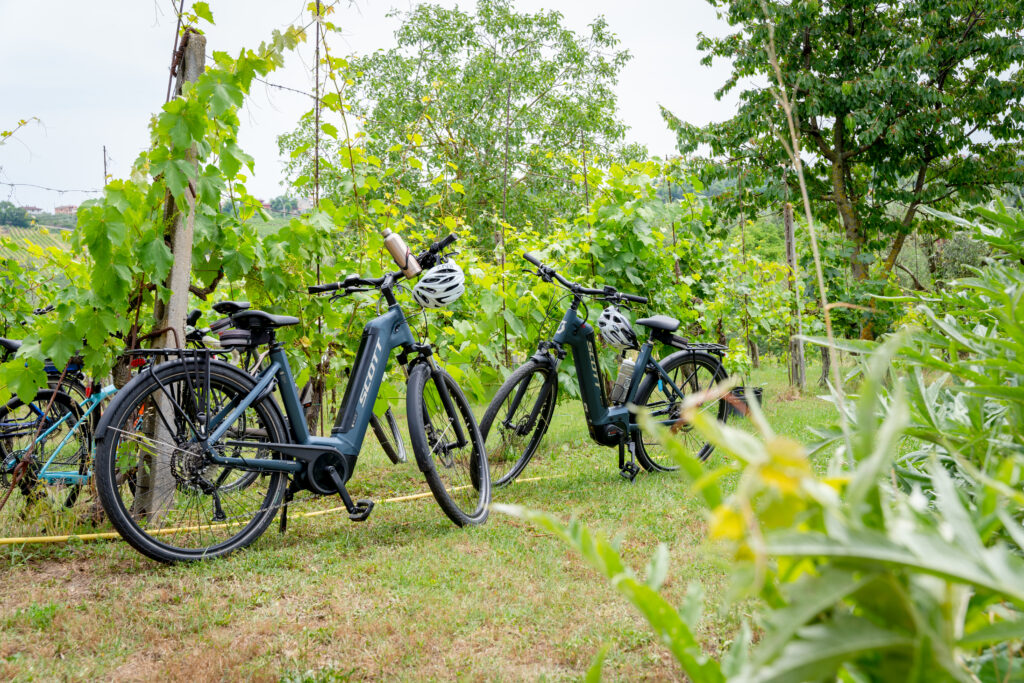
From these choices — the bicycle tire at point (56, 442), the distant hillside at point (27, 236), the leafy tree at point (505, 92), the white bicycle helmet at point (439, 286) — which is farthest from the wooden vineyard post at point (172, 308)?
the leafy tree at point (505, 92)

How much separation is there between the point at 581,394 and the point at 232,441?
6.88 ft

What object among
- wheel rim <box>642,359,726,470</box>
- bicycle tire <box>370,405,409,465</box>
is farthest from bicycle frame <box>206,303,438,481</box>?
wheel rim <box>642,359,726,470</box>

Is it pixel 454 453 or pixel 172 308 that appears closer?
pixel 172 308

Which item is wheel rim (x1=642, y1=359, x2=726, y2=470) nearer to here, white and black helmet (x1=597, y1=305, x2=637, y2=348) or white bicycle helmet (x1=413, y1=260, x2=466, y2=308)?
white and black helmet (x1=597, y1=305, x2=637, y2=348)

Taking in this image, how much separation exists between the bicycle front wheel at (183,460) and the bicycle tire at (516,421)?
4.24ft

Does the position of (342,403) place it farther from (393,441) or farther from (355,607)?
(393,441)

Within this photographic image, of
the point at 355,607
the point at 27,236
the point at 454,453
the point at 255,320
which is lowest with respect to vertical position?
the point at 355,607

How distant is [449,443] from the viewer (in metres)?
3.43

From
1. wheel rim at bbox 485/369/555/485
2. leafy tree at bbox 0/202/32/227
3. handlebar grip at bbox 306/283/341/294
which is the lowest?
wheel rim at bbox 485/369/555/485

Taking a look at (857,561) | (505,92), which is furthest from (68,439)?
(505,92)

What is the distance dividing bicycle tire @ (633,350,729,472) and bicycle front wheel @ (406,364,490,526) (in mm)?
1147

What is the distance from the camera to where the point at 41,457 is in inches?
139

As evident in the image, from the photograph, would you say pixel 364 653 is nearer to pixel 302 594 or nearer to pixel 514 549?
pixel 302 594

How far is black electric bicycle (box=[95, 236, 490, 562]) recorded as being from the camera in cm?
262
